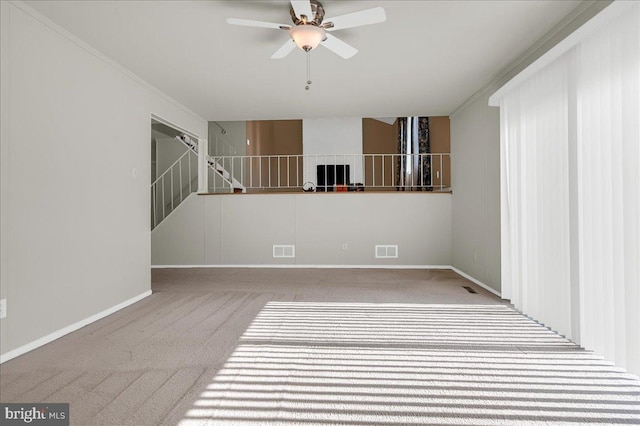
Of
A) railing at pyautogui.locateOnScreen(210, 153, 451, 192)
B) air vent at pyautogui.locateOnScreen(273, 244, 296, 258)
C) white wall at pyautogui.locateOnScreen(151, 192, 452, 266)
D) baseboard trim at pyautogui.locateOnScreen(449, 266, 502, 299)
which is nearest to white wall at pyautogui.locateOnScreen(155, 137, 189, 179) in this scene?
railing at pyautogui.locateOnScreen(210, 153, 451, 192)

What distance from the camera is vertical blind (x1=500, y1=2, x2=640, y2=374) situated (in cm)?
197

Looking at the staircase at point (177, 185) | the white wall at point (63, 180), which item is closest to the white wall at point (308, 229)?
the staircase at point (177, 185)

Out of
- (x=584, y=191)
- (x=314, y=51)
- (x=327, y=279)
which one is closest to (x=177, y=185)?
(x=327, y=279)

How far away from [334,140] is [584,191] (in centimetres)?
708

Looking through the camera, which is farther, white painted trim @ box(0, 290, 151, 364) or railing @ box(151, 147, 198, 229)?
railing @ box(151, 147, 198, 229)

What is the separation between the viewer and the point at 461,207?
5.25 metres

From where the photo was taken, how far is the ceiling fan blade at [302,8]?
224cm

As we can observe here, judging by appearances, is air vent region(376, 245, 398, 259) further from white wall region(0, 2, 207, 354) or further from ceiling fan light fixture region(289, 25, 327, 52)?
ceiling fan light fixture region(289, 25, 327, 52)

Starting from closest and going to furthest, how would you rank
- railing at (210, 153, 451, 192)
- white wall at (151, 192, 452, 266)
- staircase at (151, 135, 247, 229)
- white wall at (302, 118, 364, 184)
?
white wall at (151, 192, 452, 266)
staircase at (151, 135, 247, 229)
railing at (210, 153, 451, 192)
white wall at (302, 118, 364, 184)

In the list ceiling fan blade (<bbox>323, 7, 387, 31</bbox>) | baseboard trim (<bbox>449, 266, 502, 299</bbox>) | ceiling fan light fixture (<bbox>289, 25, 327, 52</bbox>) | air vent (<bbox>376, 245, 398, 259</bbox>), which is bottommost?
baseboard trim (<bbox>449, 266, 502, 299</bbox>)

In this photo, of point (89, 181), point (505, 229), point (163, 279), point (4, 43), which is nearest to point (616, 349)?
point (505, 229)

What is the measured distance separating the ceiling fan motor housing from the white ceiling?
0.24 ft

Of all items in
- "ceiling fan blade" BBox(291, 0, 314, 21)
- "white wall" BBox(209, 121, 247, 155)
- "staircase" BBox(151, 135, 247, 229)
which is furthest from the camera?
"white wall" BBox(209, 121, 247, 155)

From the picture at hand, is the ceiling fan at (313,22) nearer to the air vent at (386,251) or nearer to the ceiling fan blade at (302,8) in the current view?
the ceiling fan blade at (302,8)
